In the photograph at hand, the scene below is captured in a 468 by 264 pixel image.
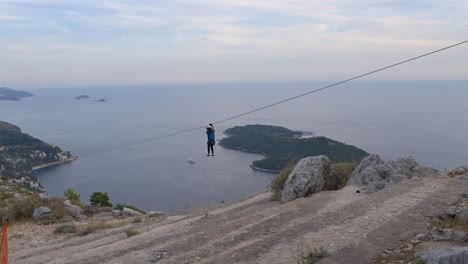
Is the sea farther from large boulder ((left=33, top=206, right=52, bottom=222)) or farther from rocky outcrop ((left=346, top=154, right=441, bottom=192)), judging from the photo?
rocky outcrop ((left=346, top=154, right=441, bottom=192))

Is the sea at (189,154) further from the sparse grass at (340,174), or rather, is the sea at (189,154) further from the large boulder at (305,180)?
the large boulder at (305,180)

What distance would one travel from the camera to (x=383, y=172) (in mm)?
12375

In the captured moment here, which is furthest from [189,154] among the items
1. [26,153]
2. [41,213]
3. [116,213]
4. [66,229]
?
[66,229]

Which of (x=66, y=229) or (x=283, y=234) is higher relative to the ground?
(x=283, y=234)

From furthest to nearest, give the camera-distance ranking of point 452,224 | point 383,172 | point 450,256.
A: point 383,172 → point 452,224 → point 450,256

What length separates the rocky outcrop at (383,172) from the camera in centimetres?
1167

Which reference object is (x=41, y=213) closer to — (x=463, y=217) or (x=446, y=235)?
(x=446, y=235)

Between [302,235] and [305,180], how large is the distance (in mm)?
4828

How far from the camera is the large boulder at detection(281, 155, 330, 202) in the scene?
12087 mm

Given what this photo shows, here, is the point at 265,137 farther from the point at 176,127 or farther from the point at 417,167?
the point at 417,167

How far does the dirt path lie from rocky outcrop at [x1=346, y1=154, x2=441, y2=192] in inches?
27.5

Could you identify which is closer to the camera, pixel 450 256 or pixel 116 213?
pixel 450 256

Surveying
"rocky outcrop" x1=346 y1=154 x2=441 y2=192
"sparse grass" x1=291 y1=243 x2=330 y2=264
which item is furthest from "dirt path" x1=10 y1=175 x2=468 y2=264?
"rocky outcrop" x1=346 y1=154 x2=441 y2=192

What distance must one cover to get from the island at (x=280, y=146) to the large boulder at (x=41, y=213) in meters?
39.8
